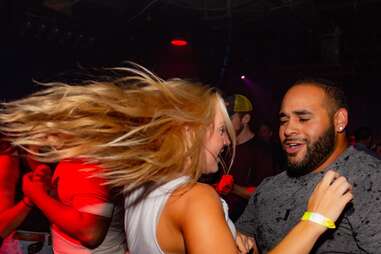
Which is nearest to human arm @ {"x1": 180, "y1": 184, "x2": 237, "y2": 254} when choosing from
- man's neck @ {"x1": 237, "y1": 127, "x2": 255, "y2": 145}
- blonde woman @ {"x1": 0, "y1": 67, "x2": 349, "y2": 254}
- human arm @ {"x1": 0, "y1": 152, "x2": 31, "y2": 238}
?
blonde woman @ {"x1": 0, "y1": 67, "x2": 349, "y2": 254}

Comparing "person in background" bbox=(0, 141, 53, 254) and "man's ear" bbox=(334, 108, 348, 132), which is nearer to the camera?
"man's ear" bbox=(334, 108, 348, 132)

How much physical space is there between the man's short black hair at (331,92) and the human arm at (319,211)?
0.52 meters

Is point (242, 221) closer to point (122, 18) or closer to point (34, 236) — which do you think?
point (34, 236)

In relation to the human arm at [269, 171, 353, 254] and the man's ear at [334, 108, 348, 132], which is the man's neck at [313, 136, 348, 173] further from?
the human arm at [269, 171, 353, 254]

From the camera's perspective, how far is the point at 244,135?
4098 millimetres

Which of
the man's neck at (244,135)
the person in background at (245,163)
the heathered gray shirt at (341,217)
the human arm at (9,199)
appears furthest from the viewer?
the man's neck at (244,135)

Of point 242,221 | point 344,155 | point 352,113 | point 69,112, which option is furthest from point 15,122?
point 352,113

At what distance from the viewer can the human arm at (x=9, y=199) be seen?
244cm

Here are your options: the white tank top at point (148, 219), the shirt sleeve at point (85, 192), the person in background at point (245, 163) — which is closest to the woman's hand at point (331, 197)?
the white tank top at point (148, 219)

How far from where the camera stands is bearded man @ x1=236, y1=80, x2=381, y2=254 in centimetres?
185

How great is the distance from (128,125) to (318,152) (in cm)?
90

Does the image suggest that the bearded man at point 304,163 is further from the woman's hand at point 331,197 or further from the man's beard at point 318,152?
the woman's hand at point 331,197

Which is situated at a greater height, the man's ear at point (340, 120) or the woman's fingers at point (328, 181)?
the man's ear at point (340, 120)

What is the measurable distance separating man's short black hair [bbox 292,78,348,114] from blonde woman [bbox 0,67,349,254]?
548 millimetres
